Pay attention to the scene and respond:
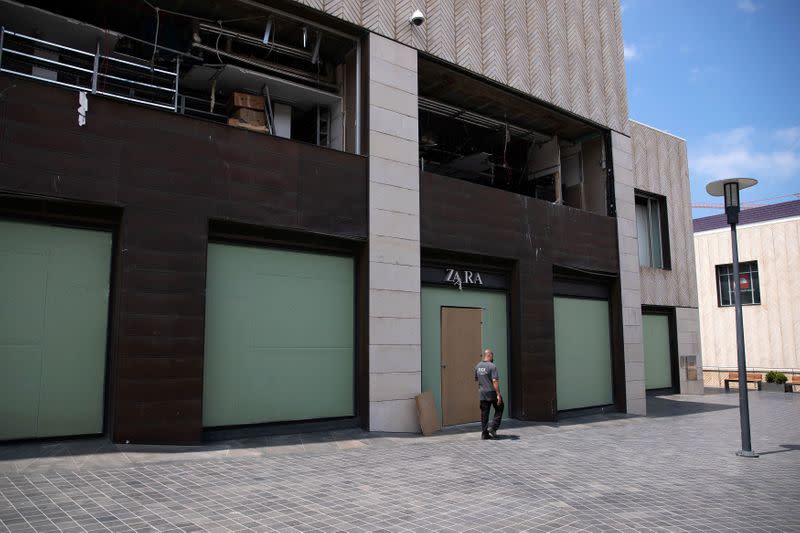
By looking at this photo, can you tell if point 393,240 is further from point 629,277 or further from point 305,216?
point 629,277

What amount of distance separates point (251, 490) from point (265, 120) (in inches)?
317

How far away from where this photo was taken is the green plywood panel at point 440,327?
1301 cm

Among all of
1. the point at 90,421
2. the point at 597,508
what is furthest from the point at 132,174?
the point at 597,508

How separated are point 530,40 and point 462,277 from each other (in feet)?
23.4

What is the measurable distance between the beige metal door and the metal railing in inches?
295

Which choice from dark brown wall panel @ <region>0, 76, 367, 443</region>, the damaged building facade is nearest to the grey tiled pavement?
dark brown wall panel @ <region>0, 76, 367, 443</region>

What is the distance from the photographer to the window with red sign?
30.7 metres

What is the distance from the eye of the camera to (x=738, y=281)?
1062 centimetres

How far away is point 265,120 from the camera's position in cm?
1241

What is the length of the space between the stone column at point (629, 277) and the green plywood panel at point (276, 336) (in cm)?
1001

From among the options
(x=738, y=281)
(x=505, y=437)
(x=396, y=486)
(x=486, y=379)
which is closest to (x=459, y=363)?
(x=486, y=379)

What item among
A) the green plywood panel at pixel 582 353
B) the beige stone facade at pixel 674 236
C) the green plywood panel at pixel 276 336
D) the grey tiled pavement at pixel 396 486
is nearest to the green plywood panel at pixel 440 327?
the grey tiled pavement at pixel 396 486

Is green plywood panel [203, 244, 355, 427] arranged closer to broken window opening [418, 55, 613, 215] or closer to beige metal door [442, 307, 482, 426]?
beige metal door [442, 307, 482, 426]

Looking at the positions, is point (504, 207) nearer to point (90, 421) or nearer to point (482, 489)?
point (482, 489)
